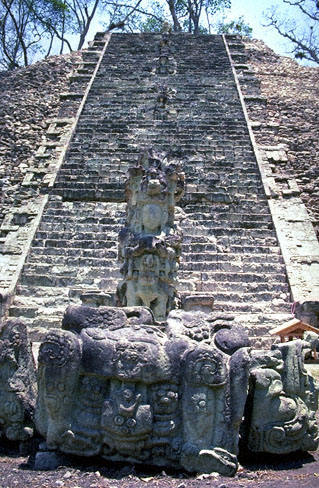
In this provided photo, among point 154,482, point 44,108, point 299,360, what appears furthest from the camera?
point 44,108

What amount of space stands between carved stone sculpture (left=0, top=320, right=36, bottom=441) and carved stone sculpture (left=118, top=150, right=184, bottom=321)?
2.04 metres

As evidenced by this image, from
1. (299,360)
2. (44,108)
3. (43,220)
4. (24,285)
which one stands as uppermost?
(44,108)

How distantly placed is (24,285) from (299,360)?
18.5 ft

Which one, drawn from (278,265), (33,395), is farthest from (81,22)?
(33,395)

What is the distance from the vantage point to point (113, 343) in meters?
3.20

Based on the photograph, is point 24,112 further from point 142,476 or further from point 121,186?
point 142,476

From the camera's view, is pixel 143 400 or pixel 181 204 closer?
pixel 143 400

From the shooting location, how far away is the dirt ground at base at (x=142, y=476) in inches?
111

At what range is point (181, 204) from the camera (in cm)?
978

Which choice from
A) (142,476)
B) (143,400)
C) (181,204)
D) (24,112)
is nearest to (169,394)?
(143,400)

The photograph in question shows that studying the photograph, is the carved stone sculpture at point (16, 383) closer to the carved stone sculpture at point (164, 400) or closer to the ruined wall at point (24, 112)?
the carved stone sculpture at point (164, 400)

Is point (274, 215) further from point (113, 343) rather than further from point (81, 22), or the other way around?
point (81, 22)

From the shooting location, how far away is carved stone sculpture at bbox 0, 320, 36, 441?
3.37 metres

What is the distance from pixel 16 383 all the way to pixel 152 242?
234 centimetres
